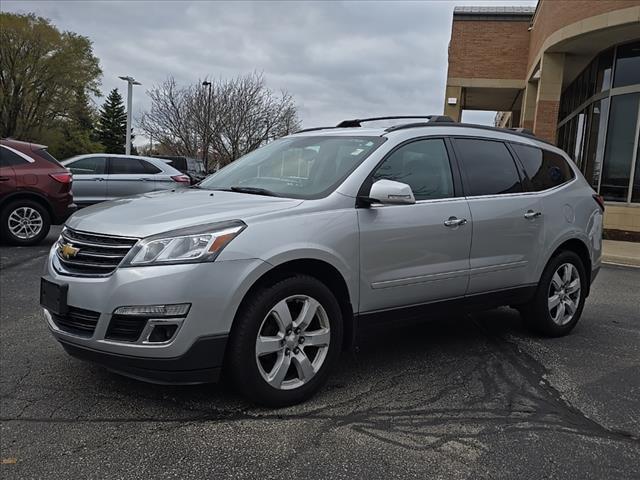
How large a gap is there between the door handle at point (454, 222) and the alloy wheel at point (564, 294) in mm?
1362

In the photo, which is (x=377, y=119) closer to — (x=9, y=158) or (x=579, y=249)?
(x=579, y=249)

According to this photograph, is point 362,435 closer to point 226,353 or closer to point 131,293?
point 226,353

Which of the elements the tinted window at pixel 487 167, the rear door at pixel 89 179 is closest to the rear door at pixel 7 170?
the rear door at pixel 89 179

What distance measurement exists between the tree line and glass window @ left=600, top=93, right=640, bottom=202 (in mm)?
17588

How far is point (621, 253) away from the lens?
11.7m

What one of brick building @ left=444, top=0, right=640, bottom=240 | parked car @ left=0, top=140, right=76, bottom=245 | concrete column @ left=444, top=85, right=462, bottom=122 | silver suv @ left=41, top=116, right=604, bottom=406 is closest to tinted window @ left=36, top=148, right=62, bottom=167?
parked car @ left=0, top=140, right=76, bottom=245

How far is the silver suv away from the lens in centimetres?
305

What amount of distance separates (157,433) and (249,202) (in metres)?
1.42

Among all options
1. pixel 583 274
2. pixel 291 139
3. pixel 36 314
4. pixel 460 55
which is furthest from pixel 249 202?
pixel 460 55

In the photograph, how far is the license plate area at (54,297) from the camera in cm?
326

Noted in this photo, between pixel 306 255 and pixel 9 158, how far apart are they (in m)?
7.42

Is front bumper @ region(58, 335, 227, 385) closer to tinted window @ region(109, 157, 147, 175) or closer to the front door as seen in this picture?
the front door

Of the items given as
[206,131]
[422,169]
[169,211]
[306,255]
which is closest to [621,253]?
[422,169]

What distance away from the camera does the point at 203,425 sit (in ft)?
10.4
